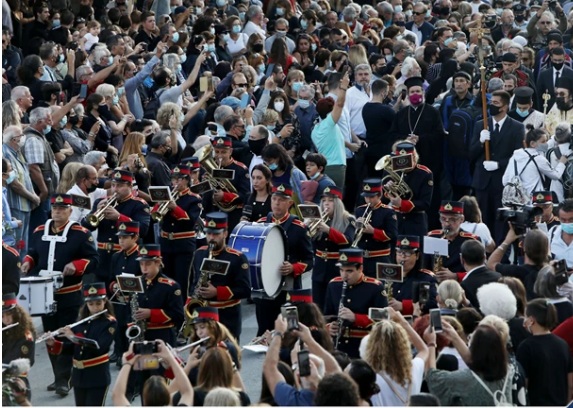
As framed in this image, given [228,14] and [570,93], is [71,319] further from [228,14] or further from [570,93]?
[228,14]

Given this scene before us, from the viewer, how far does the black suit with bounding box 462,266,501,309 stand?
12508 millimetres

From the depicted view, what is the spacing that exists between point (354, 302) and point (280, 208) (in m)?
2.08

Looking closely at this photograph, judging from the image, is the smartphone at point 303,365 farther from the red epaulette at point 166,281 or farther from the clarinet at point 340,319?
the red epaulette at point 166,281

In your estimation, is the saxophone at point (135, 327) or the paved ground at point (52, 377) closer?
the saxophone at point (135, 327)

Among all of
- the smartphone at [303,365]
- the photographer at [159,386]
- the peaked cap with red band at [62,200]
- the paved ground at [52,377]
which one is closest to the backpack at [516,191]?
the paved ground at [52,377]

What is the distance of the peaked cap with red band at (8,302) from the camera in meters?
12.2

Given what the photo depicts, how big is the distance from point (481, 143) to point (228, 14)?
7342 millimetres

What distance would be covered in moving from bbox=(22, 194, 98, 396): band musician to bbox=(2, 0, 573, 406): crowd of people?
2 centimetres

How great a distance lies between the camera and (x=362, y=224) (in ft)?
48.8

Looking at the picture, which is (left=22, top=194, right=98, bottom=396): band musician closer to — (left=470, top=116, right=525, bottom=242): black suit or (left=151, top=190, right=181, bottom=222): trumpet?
(left=151, top=190, right=181, bottom=222): trumpet

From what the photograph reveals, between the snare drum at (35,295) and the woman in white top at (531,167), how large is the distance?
19.1 ft

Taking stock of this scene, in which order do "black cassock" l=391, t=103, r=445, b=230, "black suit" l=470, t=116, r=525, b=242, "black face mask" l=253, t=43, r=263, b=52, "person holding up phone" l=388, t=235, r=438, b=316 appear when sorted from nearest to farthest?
"person holding up phone" l=388, t=235, r=438, b=316, "black suit" l=470, t=116, r=525, b=242, "black cassock" l=391, t=103, r=445, b=230, "black face mask" l=253, t=43, r=263, b=52

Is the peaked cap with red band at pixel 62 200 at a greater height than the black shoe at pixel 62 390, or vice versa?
the peaked cap with red band at pixel 62 200

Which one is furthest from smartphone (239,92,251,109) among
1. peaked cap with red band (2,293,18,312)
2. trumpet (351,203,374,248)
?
peaked cap with red band (2,293,18,312)
